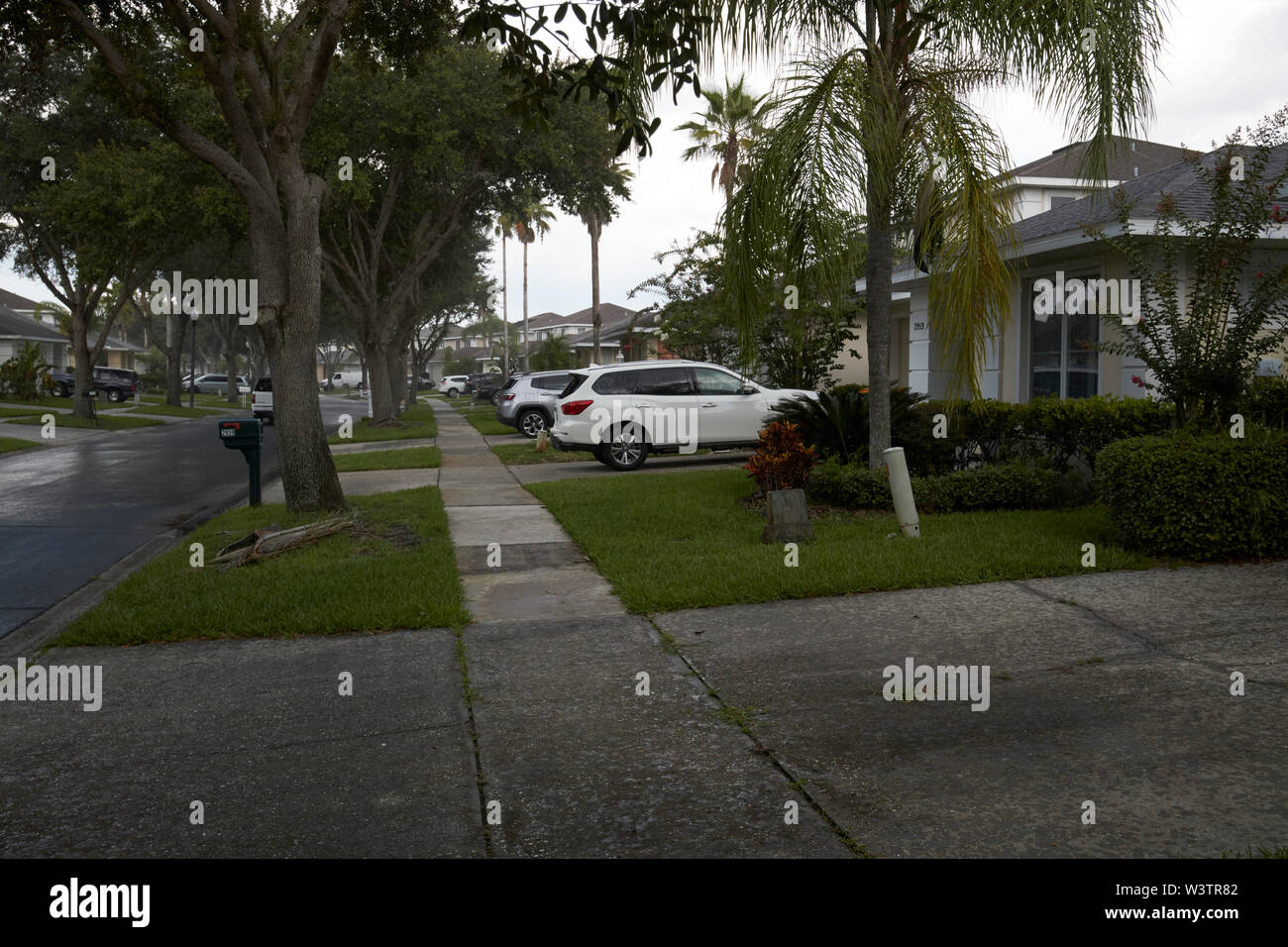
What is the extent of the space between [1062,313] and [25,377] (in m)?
42.9

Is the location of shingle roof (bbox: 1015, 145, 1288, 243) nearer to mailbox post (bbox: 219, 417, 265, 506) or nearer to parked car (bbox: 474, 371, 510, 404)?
mailbox post (bbox: 219, 417, 265, 506)

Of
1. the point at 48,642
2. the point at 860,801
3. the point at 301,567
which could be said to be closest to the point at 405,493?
the point at 301,567

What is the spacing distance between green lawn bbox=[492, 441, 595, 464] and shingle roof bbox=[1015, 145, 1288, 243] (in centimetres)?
889

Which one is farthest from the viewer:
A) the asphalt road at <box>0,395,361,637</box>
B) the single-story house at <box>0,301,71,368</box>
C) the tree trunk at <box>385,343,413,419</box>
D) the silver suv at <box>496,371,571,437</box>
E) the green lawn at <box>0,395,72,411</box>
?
the single-story house at <box>0,301,71,368</box>

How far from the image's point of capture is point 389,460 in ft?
67.2

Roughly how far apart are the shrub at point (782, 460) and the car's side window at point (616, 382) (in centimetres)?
625

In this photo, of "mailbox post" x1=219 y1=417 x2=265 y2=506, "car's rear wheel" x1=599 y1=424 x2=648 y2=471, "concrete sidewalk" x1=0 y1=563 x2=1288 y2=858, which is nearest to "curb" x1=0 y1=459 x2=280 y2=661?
"concrete sidewalk" x1=0 y1=563 x2=1288 y2=858

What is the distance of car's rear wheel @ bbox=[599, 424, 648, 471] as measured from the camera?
1811cm

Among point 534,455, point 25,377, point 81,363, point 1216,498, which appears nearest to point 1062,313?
point 1216,498

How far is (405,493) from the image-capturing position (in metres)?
14.6

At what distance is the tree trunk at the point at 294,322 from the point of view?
11883mm

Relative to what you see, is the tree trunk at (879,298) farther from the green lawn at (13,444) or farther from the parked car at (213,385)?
the parked car at (213,385)

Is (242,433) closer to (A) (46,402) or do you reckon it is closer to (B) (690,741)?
(B) (690,741)

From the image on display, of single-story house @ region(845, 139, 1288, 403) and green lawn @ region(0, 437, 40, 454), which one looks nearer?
single-story house @ region(845, 139, 1288, 403)
